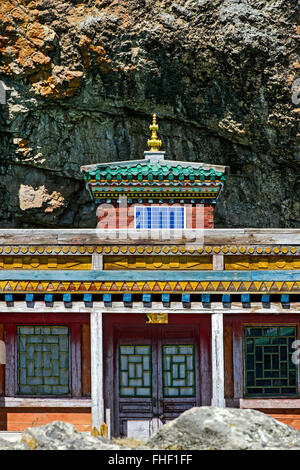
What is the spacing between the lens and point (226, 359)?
54.1 feet

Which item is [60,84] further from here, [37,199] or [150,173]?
[150,173]

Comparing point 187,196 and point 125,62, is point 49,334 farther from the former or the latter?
point 125,62

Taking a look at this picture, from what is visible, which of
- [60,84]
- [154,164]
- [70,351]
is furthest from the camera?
[60,84]

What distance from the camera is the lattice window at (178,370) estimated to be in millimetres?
16859

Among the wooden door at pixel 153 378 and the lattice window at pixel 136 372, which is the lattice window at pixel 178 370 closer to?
the wooden door at pixel 153 378

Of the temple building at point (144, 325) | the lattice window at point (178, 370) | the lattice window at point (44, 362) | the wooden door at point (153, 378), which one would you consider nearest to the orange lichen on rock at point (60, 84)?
the temple building at point (144, 325)

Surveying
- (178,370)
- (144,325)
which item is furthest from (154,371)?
(144,325)

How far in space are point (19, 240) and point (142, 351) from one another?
418 centimetres

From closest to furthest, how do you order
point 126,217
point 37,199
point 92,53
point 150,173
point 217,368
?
point 217,368 < point 150,173 < point 126,217 < point 92,53 < point 37,199

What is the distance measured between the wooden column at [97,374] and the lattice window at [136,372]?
124 cm

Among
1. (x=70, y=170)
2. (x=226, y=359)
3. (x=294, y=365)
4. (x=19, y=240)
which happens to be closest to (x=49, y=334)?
(x=19, y=240)

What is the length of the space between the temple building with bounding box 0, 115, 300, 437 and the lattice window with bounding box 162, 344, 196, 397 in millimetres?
25

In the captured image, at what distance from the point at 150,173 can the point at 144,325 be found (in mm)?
6161

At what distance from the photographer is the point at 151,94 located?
1248 inches
